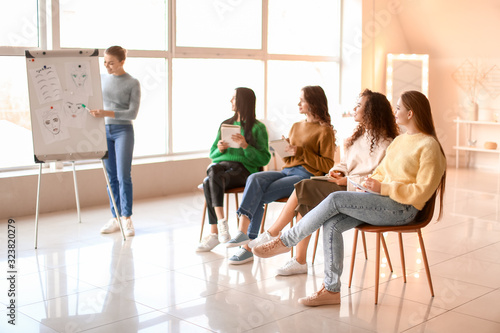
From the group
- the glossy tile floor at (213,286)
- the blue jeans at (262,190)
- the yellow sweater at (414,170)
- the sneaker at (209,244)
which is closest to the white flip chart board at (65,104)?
the glossy tile floor at (213,286)

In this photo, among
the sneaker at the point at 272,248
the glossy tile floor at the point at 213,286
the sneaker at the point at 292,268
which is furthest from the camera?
the sneaker at the point at 292,268

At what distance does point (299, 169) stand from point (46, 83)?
188cm

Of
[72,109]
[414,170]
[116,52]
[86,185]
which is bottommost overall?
[86,185]

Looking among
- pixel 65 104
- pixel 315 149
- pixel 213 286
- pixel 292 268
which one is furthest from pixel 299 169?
pixel 65 104

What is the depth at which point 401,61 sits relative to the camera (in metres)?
8.44

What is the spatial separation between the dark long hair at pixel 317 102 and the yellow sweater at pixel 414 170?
34.7 inches

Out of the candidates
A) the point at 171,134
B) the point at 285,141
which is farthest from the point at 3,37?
the point at 285,141

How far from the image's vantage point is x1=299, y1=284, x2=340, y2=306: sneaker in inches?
123

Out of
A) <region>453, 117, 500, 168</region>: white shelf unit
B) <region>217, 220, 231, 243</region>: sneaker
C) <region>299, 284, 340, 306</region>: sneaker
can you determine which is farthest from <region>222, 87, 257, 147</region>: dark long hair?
<region>453, 117, 500, 168</region>: white shelf unit

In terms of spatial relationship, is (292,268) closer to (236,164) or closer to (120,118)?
(236,164)

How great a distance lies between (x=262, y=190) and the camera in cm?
389

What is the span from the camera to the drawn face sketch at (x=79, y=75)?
4.43 m

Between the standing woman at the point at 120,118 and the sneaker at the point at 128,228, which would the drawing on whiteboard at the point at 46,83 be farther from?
the sneaker at the point at 128,228

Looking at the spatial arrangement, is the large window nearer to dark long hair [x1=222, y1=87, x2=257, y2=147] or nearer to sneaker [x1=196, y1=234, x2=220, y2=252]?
dark long hair [x1=222, y1=87, x2=257, y2=147]
